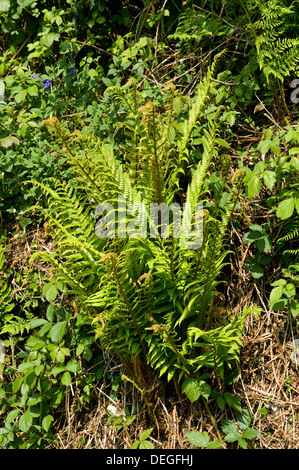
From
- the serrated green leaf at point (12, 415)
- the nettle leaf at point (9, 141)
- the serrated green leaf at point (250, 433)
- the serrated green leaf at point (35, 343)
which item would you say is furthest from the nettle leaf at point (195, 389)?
the nettle leaf at point (9, 141)

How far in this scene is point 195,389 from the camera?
209cm

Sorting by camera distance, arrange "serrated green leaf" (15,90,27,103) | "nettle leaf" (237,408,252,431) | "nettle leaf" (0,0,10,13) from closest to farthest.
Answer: "nettle leaf" (237,408,252,431) → "serrated green leaf" (15,90,27,103) → "nettle leaf" (0,0,10,13)

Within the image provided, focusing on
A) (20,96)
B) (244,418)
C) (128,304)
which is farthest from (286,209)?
(20,96)

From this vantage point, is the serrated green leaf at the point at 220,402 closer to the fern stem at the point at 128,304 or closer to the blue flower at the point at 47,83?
the fern stem at the point at 128,304

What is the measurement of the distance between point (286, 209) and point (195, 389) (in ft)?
2.94

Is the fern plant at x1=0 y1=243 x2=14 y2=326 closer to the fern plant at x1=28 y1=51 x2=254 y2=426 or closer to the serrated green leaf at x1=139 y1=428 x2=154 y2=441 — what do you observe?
the fern plant at x1=28 y1=51 x2=254 y2=426

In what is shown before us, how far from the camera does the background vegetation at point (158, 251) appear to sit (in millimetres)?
2076

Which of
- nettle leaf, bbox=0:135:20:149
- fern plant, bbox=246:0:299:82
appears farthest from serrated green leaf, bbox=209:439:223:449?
nettle leaf, bbox=0:135:20:149

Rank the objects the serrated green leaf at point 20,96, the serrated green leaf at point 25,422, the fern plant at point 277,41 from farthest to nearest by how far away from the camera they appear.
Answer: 1. the serrated green leaf at point 20,96
2. the fern plant at point 277,41
3. the serrated green leaf at point 25,422

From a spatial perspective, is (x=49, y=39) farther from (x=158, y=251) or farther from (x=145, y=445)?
(x=145, y=445)

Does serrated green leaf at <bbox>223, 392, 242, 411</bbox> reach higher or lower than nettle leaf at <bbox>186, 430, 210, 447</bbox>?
higher

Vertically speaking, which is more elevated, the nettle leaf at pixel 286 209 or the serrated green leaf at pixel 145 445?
the nettle leaf at pixel 286 209

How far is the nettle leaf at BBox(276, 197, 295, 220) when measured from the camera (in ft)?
7.08

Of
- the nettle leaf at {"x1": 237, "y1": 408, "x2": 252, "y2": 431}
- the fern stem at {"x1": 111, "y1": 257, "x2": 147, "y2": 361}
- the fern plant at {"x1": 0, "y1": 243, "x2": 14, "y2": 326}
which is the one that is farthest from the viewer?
the fern plant at {"x1": 0, "y1": 243, "x2": 14, "y2": 326}
